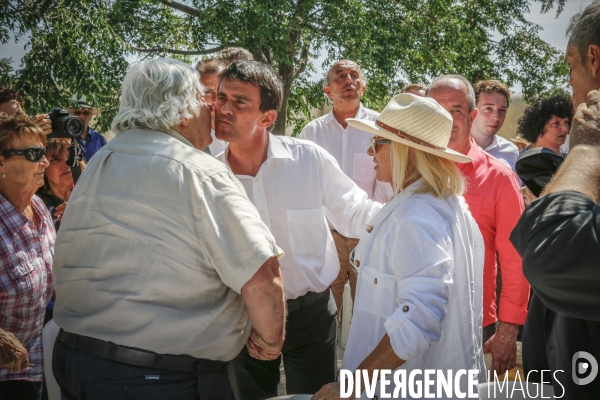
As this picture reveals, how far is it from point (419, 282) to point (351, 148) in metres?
3.47

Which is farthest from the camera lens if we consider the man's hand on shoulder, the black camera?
the man's hand on shoulder

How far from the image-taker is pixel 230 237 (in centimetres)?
214

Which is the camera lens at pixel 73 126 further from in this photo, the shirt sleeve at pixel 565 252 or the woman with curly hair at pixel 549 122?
the woman with curly hair at pixel 549 122

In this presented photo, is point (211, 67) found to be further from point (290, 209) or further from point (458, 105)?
point (458, 105)

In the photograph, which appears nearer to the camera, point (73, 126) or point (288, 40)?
point (73, 126)

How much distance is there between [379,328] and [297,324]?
106 cm

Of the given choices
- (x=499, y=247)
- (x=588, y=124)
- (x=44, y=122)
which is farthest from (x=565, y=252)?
(x=44, y=122)

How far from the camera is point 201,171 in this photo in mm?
2174

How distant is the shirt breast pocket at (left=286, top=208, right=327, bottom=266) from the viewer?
325cm

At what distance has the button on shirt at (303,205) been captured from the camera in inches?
127

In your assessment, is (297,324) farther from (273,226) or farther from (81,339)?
(81,339)

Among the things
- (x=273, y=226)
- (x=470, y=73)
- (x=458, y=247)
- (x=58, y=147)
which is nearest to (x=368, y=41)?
(x=470, y=73)

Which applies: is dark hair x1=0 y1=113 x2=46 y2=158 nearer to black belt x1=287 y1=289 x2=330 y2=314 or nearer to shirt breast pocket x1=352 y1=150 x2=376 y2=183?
black belt x1=287 y1=289 x2=330 y2=314

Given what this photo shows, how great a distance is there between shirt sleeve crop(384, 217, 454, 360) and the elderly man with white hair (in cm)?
44
